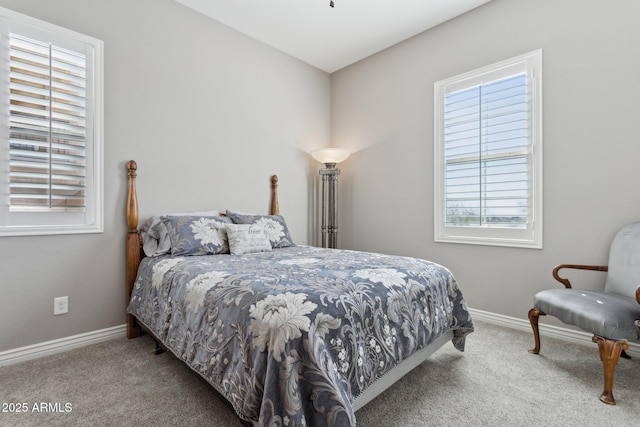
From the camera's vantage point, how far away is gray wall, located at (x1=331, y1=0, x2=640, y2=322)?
2217 millimetres

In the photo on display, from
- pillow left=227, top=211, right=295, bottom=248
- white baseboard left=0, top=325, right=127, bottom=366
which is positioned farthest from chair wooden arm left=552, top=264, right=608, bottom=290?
white baseboard left=0, top=325, right=127, bottom=366

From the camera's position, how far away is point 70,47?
2246 mm

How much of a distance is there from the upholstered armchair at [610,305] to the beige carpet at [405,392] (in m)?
0.18

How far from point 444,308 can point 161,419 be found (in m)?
1.63

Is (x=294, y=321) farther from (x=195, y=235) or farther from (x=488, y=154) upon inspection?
(x=488, y=154)

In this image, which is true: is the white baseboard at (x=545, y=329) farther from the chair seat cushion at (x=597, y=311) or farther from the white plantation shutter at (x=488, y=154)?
the white plantation shutter at (x=488, y=154)

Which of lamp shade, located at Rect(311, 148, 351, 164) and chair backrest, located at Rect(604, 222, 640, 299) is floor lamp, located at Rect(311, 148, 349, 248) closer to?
lamp shade, located at Rect(311, 148, 351, 164)

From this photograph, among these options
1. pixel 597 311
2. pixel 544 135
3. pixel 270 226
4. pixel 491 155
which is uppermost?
pixel 544 135

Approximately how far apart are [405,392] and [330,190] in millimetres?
2566

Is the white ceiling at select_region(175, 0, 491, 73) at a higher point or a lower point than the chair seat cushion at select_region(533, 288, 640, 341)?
higher

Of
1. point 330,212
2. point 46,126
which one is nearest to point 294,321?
point 46,126

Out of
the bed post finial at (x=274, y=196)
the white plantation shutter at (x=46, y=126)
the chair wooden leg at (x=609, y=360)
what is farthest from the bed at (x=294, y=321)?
the bed post finial at (x=274, y=196)

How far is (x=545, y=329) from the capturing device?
99.3 inches

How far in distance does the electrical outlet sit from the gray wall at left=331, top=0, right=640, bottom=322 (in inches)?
113
